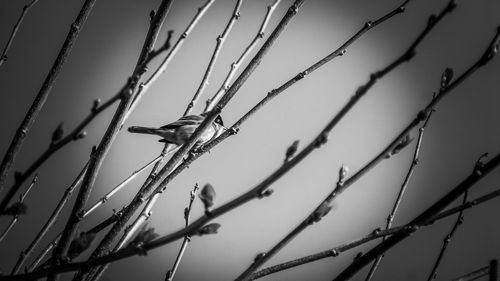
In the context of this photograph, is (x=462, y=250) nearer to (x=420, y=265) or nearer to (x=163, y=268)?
(x=420, y=265)

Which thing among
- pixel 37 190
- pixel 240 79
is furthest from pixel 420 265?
pixel 240 79

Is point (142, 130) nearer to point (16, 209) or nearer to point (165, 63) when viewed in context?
point (165, 63)

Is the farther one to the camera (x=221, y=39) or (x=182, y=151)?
(x=221, y=39)

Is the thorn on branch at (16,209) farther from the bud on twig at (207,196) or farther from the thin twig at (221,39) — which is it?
the thin twig at (221,39)

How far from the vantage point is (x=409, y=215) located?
7738mm

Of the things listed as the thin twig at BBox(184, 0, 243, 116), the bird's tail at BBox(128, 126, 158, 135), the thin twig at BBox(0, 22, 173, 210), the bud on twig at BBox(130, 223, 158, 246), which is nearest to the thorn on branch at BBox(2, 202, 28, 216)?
the thin twig at BBox(0, 22, 173, 210)

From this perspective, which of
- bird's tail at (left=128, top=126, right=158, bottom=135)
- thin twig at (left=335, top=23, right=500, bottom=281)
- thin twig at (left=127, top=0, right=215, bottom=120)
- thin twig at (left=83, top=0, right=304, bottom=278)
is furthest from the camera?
bird's tail at (left=128, top=126, right=158, bottom=135)

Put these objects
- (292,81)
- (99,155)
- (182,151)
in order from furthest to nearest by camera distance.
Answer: (292,81) < (182,151) < (99,155)

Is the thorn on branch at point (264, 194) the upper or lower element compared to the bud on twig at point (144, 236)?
upper

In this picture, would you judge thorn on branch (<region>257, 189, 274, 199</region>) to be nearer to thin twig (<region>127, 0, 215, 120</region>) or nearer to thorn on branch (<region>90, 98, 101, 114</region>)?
thorn on branch (<region>90, 98, 101, 114</region>)

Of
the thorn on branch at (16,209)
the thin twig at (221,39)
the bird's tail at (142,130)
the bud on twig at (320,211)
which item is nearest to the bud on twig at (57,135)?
the thorn on branch at (16,209)

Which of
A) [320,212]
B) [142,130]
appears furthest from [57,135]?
[142,130]

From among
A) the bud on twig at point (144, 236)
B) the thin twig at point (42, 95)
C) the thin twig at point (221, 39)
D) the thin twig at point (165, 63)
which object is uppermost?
the thin twig at point (221, 39)

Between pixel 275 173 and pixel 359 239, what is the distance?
399 mm
